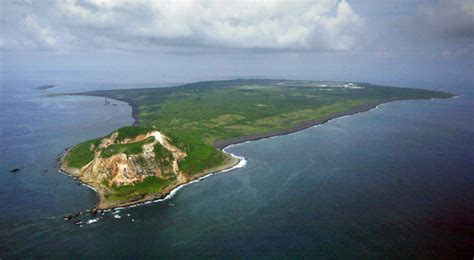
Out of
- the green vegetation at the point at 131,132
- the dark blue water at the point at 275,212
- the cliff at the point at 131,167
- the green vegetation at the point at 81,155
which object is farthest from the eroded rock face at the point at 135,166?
the green vegetation at the point at 131,132

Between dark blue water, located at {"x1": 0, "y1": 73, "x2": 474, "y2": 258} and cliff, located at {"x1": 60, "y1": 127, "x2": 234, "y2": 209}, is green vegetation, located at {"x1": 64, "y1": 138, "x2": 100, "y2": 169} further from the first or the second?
dark blue water, located at {"x1": 0, "y1": 73, "x2": 474, "y2": 258}

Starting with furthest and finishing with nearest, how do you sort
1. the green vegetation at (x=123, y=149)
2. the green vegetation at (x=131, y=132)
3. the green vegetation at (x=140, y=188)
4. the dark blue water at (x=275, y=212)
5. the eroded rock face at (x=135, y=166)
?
the green vegetation at (x=131, y=132), the green vegetation at (x=123, y=149), the eroded rock face at (x=135, y=166), the green vegetation at (x=140, y=188), the dark blue water at (x=275, y=212)

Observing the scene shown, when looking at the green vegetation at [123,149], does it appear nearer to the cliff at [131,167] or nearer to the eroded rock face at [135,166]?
the cliff at [131,167]

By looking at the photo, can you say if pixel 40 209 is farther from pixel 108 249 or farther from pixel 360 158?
pixel 360 158

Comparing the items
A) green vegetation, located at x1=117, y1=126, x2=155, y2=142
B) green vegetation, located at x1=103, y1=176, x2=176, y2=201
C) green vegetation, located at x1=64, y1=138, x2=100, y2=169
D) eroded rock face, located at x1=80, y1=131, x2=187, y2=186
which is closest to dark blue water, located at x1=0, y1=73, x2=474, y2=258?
green vegetation, located at x1=103, y1=176, x2=176, y2=201

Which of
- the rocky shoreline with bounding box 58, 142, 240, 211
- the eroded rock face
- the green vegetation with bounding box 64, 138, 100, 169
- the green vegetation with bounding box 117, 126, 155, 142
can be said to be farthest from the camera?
the green vegetation with bounding box 117, 126, 155, 142

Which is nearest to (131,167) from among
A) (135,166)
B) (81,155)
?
(135,166)

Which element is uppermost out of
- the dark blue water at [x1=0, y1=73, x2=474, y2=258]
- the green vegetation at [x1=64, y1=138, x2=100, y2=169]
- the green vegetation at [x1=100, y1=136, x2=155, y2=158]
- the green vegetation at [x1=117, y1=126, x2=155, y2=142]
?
the green vegetation at [x1=117, y1=126, x2=155, y2=142]

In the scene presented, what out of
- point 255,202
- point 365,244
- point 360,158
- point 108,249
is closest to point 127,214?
Result: point 108,249
